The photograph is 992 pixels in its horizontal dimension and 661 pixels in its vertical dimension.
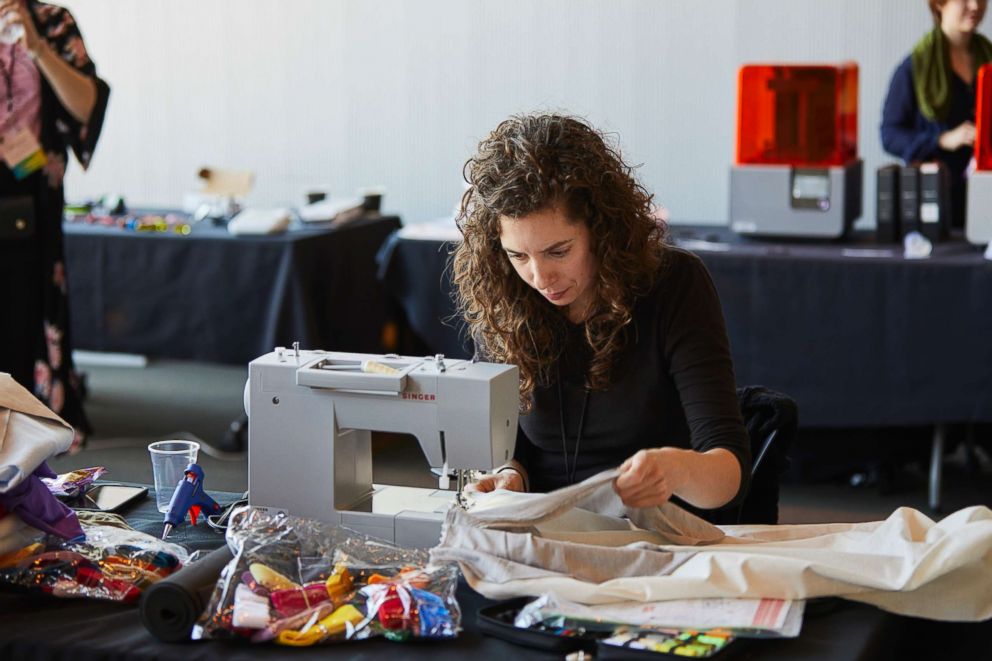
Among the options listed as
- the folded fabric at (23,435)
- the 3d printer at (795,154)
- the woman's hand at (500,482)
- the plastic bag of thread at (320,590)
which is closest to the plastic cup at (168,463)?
the folded fabric at (23,435)

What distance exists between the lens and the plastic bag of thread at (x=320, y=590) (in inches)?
50.4

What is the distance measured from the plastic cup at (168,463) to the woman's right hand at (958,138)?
116 inches

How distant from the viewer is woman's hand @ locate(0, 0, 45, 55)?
10.8 ft

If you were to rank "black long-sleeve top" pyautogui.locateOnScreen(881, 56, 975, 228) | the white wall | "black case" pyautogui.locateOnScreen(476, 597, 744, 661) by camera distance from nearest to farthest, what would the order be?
"black case" pyautogui.locateOnScreen(476, 597, 744, 661)
"black long-sleeve top" pyautogui.locateOnScreen(881, 56, 975, 228)
the white wall

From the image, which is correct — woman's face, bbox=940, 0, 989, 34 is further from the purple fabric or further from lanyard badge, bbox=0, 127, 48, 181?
the purple fabric

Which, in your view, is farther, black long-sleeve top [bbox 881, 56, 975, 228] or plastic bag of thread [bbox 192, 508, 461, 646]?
black long-sleeve top [bbox 881, 56, 975, 228]

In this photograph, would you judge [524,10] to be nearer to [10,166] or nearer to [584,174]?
[10,166]

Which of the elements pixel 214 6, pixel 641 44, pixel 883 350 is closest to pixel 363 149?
pixel 214 6

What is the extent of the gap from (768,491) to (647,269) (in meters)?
0.44

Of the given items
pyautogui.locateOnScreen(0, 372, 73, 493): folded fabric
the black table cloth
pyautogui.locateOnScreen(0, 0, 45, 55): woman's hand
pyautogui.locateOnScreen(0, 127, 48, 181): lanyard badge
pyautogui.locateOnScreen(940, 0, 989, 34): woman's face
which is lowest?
the black table cloth

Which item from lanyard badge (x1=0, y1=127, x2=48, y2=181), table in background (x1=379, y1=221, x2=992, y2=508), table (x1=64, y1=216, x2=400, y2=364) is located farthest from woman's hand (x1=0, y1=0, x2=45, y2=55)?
table in background (x1=379, y1=221, x2=992, y2=508)

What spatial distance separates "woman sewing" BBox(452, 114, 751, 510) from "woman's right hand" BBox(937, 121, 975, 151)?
2351 mm

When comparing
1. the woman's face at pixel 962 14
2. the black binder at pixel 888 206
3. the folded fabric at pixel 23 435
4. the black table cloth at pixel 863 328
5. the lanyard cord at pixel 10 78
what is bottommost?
the black table cloth at pixel 863 328

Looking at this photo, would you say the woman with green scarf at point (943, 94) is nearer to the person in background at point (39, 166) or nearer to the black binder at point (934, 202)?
the black binder at point (934, 202)
